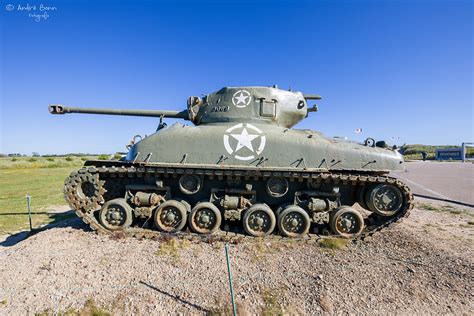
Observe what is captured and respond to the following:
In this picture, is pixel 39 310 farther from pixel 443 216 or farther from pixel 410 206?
pixel 443 216

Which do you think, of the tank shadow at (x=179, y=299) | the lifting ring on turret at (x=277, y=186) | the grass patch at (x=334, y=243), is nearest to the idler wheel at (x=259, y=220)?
the lifting ring on turret at (x=277, y=186)

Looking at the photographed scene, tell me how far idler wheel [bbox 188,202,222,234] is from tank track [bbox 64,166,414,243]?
24 cm

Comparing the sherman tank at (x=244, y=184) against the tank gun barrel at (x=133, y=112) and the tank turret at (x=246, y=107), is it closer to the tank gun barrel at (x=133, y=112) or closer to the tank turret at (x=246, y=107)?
the tank turret at (x=246, y=107)

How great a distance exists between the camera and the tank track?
7016 millimetres

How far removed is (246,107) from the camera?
845 centimetres

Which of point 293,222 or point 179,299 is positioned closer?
point 179,299

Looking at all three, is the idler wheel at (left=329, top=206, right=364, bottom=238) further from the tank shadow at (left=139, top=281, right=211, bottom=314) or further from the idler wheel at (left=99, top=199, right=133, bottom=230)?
the idler wheel at (left=99, top=199, right=133, bottom=230)

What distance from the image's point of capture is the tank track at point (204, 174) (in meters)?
7.02

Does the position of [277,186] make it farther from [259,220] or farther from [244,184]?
[259,220]

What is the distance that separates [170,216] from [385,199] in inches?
255

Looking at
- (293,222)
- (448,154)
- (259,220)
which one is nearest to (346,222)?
(293,222)

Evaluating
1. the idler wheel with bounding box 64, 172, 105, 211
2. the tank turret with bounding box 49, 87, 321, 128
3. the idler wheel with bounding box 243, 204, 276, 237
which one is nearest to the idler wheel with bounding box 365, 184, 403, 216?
the idler wheel with bounding box 243, 204, 276, 237

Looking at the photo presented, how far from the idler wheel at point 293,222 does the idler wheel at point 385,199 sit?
77.7 inches

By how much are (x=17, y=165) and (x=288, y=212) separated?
174 feet
